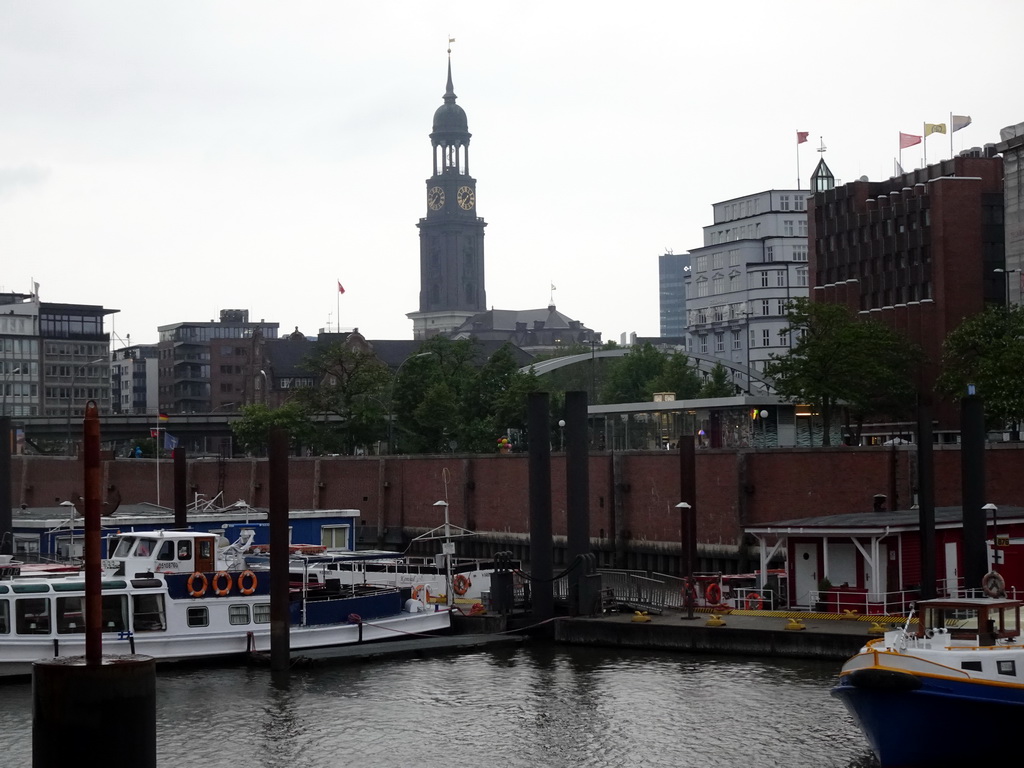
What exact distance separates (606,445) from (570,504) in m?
42.2

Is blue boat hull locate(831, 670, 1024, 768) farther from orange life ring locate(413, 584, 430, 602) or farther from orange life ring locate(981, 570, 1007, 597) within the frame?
orange life ring locate(413, 584, 430, 602)

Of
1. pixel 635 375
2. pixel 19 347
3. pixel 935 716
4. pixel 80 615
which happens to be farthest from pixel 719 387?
pixel 19 347

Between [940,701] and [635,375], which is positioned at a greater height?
[635,375]

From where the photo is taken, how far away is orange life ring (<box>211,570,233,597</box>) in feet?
151

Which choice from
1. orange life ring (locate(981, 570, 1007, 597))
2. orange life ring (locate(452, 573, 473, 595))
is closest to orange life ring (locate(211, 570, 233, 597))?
orange life ring (locate(452, 573, 473, 595))

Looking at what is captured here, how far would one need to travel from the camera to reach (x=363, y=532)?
305 ft

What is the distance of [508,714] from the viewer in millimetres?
37875

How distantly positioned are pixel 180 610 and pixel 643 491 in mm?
29578

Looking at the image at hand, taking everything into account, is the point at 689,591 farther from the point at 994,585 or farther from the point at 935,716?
the point at 935,716

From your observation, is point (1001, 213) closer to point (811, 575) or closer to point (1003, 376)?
point (1003, 376)

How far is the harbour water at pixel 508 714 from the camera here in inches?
1318

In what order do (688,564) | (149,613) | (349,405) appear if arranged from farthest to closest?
1. (349,405)
2. (688,564)
3. (149,613)

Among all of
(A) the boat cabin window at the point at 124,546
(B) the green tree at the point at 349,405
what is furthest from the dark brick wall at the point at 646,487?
(B) the green tree at the point at 349,405

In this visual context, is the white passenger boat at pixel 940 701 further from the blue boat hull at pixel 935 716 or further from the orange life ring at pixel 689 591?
the orange life ring at pixel 689 591
